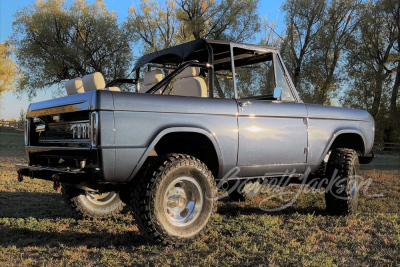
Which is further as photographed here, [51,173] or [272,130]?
[272,130]

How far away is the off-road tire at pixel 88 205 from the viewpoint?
4883 mm

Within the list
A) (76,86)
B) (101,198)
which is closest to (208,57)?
(76,86)

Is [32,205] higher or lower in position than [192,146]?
lower

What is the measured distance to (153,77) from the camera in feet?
17.0

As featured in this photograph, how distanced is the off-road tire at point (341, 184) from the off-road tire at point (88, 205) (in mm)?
2999

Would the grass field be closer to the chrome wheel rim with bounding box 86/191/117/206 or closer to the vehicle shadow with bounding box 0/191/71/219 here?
the vehicle shadow with bounding box 0/191/71/219

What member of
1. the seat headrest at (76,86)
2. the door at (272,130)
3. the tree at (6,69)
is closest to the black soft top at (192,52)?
the door at (272,130)

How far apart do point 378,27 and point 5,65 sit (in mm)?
38908

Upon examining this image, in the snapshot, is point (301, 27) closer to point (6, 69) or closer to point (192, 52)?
point (192, 52)

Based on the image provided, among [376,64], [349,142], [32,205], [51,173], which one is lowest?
[32,205]

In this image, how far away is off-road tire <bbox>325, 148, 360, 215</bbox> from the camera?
17.2 ft

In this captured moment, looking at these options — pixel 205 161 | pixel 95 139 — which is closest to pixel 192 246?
pixel 205 161

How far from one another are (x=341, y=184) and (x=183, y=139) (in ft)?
7.99

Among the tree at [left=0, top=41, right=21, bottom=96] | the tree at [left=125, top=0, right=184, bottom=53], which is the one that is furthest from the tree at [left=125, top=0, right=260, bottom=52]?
the tree at [left=0, top=41, right=21, bottom=96]
